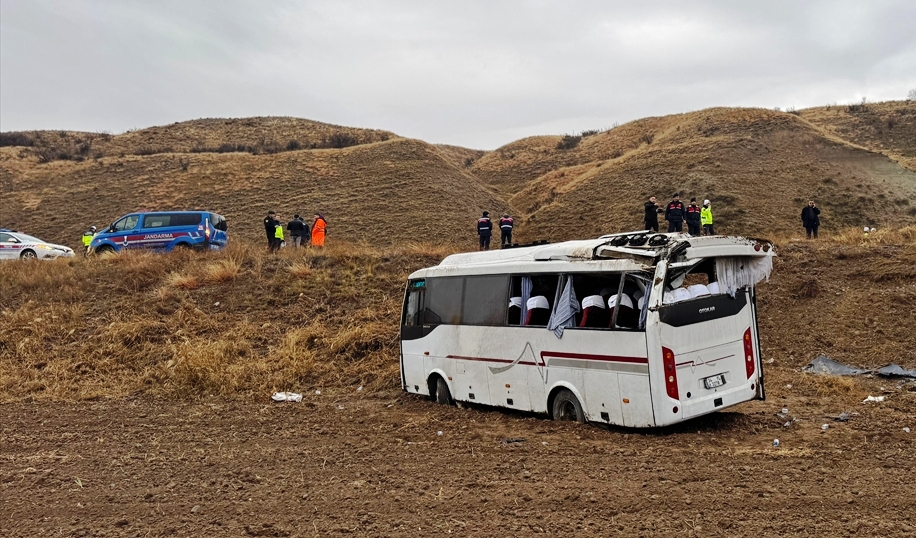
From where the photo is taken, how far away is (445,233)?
36.5m

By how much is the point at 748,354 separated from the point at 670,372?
5.29 feet

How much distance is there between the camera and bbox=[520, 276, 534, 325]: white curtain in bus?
980 centimetres

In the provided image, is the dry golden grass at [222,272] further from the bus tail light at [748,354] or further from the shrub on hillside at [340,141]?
the shrub on hillside at [340,141]

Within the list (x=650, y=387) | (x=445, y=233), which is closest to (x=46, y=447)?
(x=650, y=387)

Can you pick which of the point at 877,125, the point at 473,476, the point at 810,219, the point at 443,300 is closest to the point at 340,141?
the point at 810,219

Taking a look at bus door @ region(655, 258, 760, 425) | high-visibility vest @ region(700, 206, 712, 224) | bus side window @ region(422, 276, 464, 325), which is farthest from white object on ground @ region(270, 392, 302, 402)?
high-visibility vest @ region(700, 206, 712, 224)

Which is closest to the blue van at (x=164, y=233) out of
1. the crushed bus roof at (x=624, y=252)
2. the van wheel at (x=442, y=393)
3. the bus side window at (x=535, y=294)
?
the van wheel at (x=442, y=393)

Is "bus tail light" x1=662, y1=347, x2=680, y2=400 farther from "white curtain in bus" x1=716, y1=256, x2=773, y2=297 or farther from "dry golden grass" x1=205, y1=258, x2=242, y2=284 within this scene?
"dry golden grass" x1=205, y1=258, x2=242, y2=284

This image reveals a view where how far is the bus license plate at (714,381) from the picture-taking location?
8.34 meters

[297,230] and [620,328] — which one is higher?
[297,230]

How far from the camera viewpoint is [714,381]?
8.43 meters

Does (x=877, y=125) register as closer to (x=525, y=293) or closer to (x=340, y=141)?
(x=340, y=141)

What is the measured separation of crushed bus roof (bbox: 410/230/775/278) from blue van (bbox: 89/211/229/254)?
56.3ft

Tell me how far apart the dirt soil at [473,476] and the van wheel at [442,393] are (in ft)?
2.56
